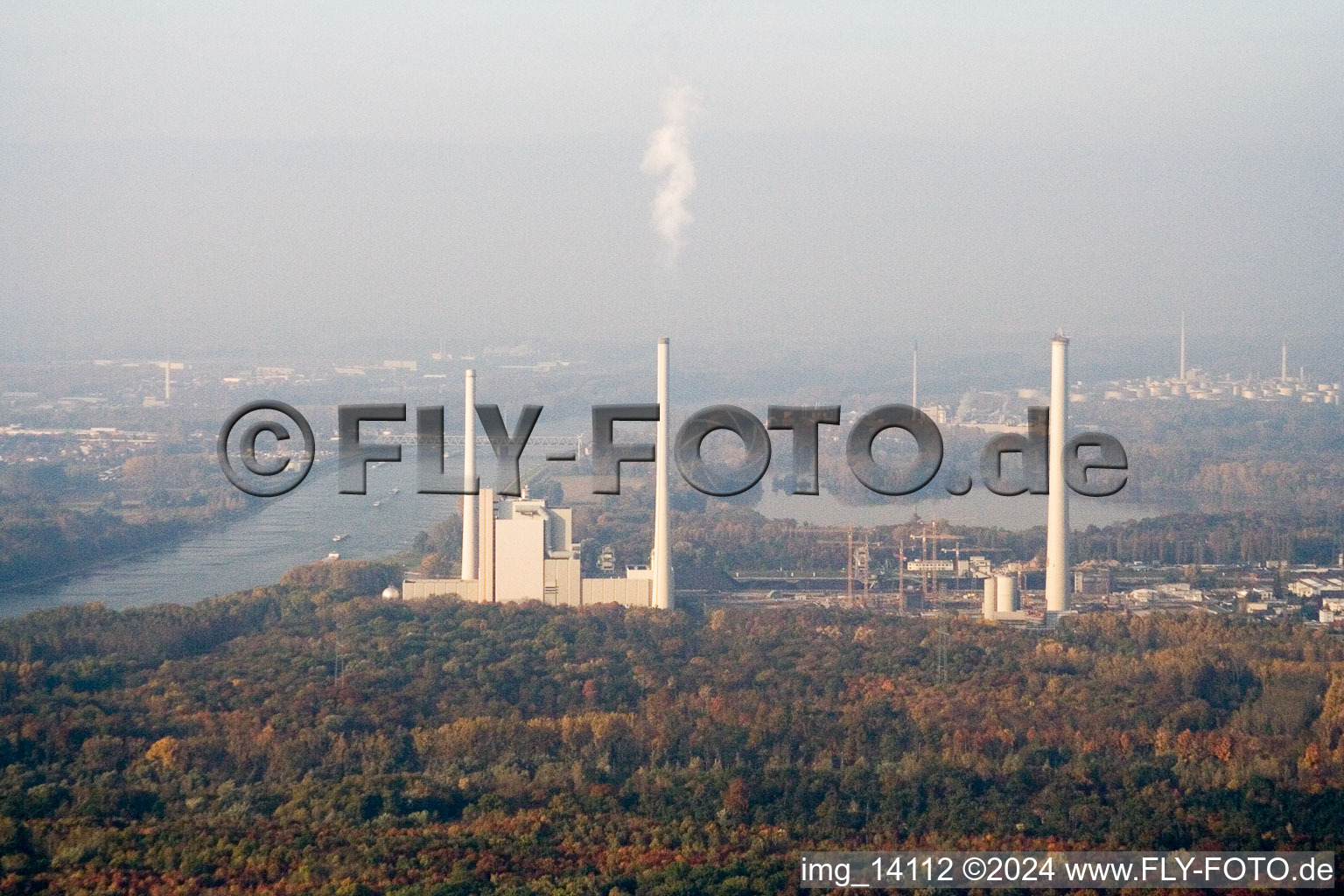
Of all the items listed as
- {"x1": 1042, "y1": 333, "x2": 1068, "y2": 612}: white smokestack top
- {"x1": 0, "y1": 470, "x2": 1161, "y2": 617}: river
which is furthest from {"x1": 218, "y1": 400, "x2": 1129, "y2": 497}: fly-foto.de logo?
{"x1": 0, "y1": 470, "x2": 1161, "y2": 617}: river

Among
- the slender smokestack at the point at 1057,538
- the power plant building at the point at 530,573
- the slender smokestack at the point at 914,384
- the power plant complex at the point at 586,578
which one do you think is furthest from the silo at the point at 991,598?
the slender smokestack at the point at 914,384

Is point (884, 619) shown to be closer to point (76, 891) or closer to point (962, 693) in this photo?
point (962, 693)

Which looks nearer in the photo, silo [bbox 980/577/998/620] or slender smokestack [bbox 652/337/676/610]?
slender smokestack [bbox 652/337/676/610]

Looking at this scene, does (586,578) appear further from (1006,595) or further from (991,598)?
(1006,595)

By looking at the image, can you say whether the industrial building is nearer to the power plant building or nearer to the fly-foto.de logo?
the power plant building

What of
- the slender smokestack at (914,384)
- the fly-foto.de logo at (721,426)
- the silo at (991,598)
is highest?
the slender smokestack at (914,384)

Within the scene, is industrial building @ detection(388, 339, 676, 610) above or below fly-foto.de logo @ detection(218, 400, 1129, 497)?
below

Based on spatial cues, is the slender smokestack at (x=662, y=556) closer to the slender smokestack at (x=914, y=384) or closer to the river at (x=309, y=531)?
the river at (x=309, y=531)

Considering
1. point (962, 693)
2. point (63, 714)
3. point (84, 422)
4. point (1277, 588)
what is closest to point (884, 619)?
point (962, 693)

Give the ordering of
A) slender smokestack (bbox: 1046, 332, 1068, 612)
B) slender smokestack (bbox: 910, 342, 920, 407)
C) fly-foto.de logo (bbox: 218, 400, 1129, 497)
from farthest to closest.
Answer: slender smokestack (bbox: 910, 342, 920, 407) < slender smokestack (bbox: 1046, 332, 1068, 612) < fly-foto.de logo (bbox: 218, 400, 1129, 497)

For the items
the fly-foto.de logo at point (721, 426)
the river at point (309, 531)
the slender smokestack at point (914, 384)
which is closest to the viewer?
the fly-foto.de logo at point (721, 426)

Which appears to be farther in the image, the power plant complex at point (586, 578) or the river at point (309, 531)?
the river at point (309, 531)

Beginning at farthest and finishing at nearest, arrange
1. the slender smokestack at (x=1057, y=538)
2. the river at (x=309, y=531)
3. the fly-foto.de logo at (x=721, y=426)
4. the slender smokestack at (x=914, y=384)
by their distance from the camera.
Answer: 1. the slender smokestack at (x=914, y=384)
2. the river at (x=309, y=531)
3. the slender smokestack at (x=1057, y=538)
4. the fly-foto.de logo at (x=721, y=426)

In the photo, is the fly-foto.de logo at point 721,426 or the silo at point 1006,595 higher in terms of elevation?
the fly-foto.de logo at point 721,426
